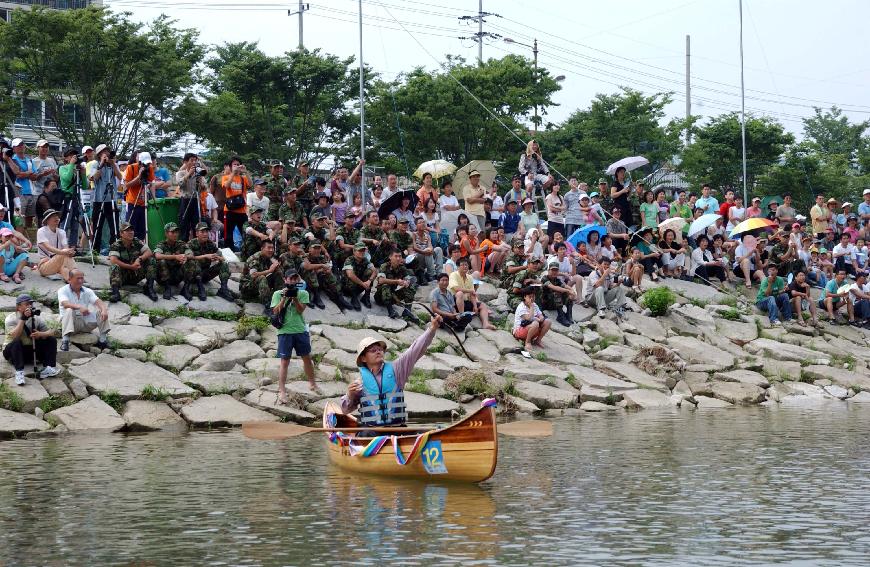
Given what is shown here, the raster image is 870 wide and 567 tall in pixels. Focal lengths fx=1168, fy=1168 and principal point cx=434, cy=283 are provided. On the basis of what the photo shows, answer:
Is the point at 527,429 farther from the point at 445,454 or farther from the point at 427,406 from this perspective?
the point at 427,406

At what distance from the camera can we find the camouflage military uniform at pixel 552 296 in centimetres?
2389

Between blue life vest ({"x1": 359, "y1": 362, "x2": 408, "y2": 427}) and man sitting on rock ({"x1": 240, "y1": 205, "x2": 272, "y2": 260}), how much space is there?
25.4 feet

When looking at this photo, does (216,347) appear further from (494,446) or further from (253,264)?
(494,446)

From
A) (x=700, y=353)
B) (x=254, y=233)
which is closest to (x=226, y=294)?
(x=254, y=233)

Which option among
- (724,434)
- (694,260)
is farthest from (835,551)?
(694,260)

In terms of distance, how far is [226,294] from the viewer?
70.2ft

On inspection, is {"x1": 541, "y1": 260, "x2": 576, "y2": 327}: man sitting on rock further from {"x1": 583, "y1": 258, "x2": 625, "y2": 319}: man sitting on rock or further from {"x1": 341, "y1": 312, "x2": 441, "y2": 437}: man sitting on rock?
{"x1": 341, "y1": 312, "x2": 441, "y2": 437}: man sitting on rock

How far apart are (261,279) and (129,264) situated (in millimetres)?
2321

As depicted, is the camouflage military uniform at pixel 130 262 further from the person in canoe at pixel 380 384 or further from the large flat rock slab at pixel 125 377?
the person in canoe at pixel 380 384

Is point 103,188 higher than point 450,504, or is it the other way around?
point 103,188

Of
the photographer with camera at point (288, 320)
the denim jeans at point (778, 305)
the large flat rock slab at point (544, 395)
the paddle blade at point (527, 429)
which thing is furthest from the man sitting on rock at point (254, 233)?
the denim jeans at point (778, 305)

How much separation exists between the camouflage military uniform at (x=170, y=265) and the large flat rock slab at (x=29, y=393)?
3.78m

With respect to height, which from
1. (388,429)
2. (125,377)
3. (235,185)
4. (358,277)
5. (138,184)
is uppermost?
(235,185)

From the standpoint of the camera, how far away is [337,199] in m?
24.0
